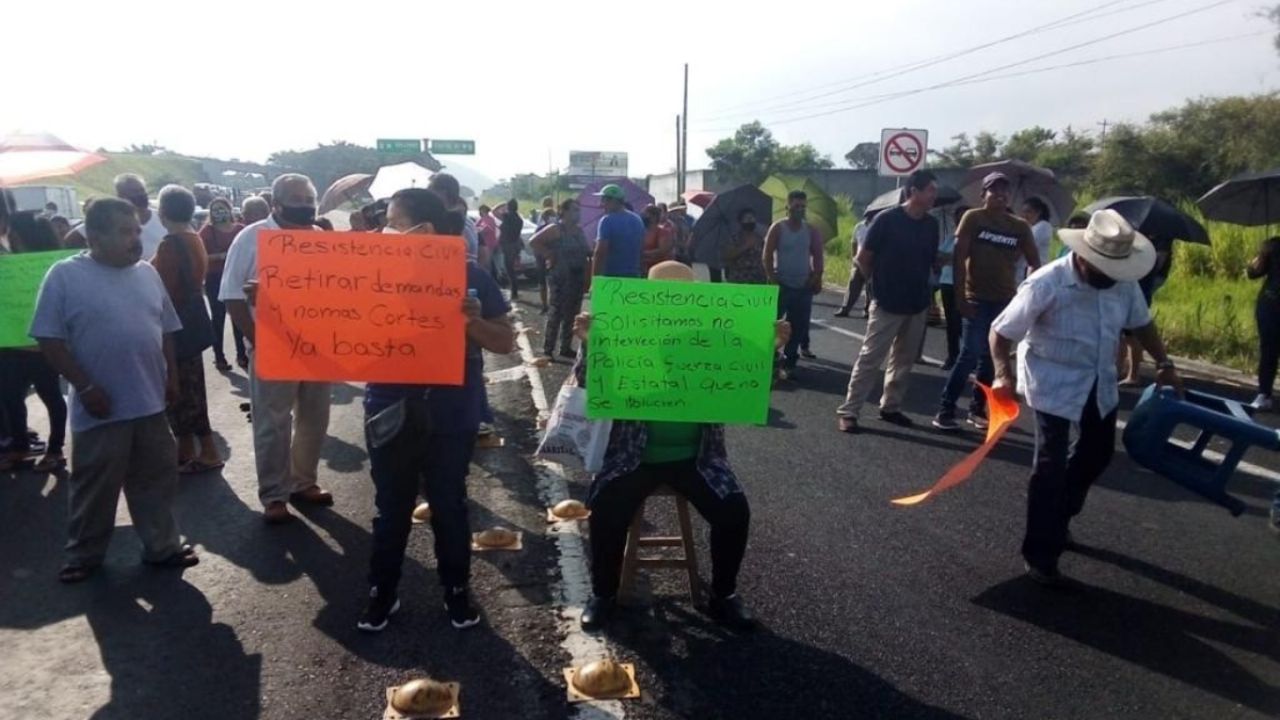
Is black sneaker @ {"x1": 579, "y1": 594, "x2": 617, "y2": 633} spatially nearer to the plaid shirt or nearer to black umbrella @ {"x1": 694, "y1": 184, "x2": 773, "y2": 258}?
the plaid shirt

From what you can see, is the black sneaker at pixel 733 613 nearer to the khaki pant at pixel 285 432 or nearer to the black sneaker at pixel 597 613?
the black sneaker at pixel 597 613

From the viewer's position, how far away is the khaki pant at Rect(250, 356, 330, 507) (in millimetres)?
5656

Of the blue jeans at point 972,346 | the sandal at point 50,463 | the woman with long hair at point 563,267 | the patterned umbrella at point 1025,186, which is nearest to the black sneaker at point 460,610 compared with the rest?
the sandal at point 50,463

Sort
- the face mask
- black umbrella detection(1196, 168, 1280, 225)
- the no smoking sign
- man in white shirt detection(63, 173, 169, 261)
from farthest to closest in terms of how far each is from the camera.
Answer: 1. the no smoking sign
2. black umbrella detection(1196, 168, 1280, 225)
3. man in white shirt detection(63, 173, 169, 261)
4. the face mask

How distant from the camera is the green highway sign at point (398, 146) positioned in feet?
167

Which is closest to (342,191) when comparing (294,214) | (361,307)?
(294,214)

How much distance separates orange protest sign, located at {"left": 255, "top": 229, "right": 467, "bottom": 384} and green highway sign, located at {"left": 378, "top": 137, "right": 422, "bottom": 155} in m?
48.4

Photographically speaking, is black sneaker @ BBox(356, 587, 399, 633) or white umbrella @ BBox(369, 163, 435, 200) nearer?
black sneaker @ BBox(356, 587, 399, 633)

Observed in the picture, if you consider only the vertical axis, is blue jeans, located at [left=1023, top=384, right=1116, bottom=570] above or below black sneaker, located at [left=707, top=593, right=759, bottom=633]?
above

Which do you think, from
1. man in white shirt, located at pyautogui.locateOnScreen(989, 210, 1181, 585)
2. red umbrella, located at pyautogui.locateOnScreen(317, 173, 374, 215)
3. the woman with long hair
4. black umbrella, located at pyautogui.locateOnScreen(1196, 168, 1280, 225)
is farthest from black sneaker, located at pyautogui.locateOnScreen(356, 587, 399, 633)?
black umbrella, located at pyautogui.locateOnScreen(1196, 168, 1280, 225)

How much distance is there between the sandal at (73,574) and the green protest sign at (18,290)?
6.27ft

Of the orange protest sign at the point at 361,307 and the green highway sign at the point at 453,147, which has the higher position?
the green highway sign at the point at 453,147

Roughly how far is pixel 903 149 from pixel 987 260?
26.2 ft

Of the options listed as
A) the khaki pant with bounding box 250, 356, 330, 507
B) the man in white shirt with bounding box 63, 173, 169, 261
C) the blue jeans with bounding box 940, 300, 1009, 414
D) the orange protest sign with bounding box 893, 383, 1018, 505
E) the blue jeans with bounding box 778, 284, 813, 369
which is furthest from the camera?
the blue jeans with bounding box 778, 284, 813, 369
